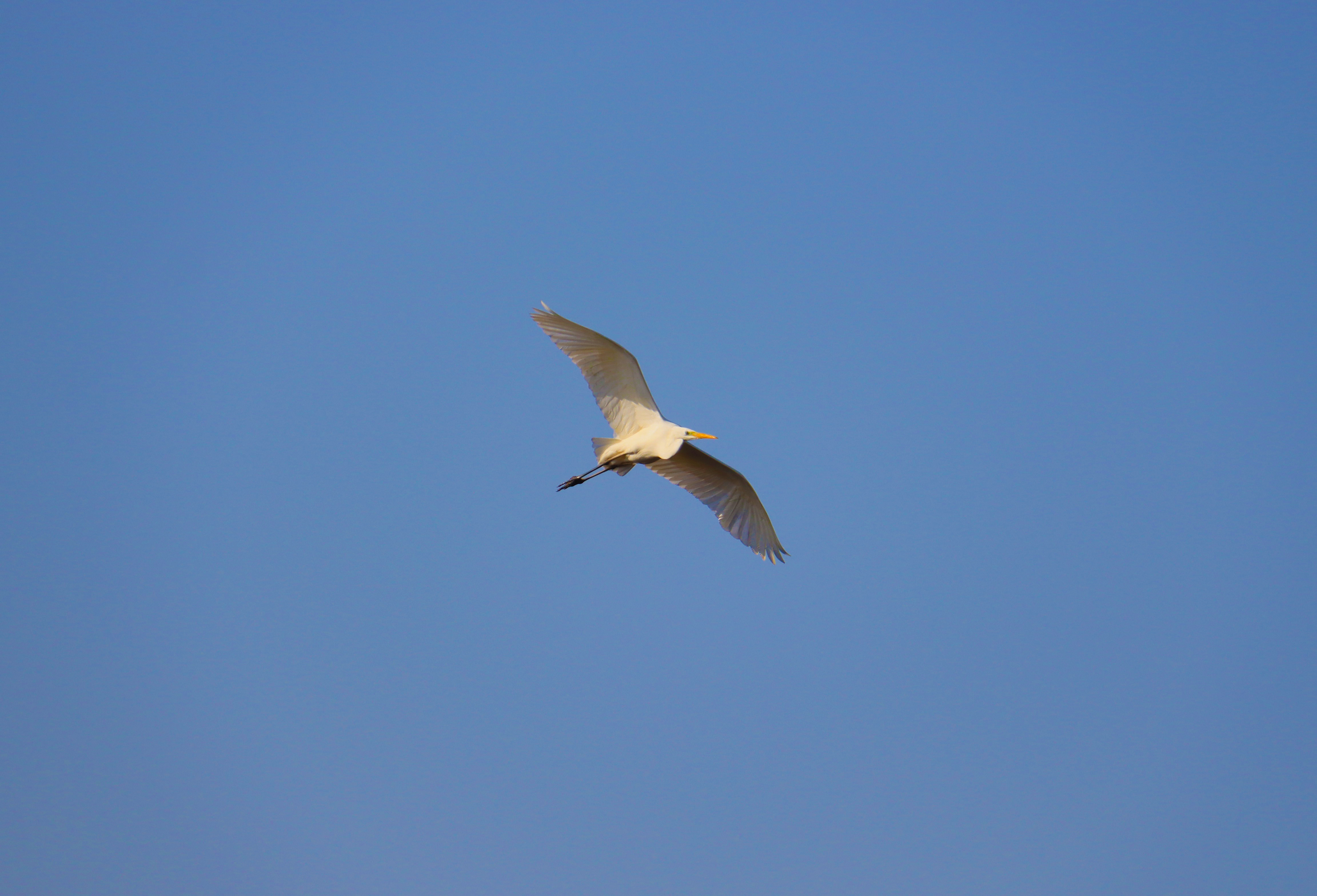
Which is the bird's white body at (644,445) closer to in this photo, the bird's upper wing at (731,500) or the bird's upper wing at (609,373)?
the bird's upper wing at (609,373)

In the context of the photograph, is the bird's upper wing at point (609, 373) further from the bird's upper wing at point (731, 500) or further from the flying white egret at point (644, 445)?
the bird's upper wing at point (731, 500)

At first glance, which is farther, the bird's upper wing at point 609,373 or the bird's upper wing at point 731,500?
the bird's upper wing at point 731,500

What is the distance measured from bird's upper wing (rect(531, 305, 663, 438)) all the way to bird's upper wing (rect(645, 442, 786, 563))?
0.97 meters

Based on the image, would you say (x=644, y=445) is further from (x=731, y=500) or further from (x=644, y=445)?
(x=731, y=500)

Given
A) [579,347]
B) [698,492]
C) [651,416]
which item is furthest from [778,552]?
[579,347]

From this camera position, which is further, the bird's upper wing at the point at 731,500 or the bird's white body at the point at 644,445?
the bird's upper wing at the point at 731,500

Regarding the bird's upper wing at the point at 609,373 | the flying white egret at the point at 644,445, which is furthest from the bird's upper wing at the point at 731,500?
the bird's upper wing at the point at 609,373

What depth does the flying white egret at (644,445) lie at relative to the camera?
1223 centimetres

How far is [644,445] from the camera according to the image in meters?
12.6

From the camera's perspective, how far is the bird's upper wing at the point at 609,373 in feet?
39.7

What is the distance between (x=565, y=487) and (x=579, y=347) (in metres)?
1.62

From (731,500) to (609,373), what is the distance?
236 centimetres

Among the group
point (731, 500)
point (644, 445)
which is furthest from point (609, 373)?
point (731, 500)

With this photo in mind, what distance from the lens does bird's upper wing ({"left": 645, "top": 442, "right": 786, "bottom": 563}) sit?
13586 mm
